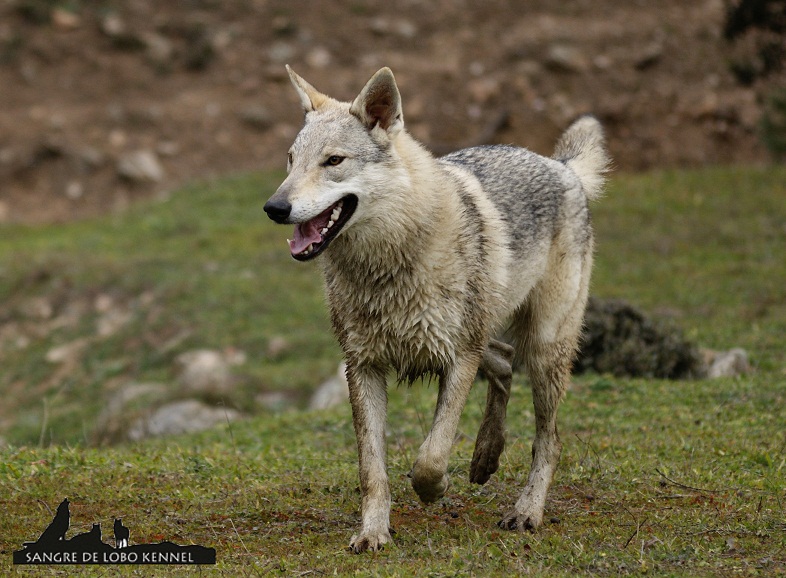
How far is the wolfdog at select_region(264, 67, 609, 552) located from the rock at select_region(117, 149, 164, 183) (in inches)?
635

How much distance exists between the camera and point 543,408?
6.97 meters

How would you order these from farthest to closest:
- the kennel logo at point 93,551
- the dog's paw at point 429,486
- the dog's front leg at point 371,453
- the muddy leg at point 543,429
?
the muddy leg at point 543,429 → the dog's paw at point 429,486 → the dog's front leg at point 371,453 → the kennel logo at point 93,551

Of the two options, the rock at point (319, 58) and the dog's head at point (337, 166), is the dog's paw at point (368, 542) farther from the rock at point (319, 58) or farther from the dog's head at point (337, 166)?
the rock at point (319, 58)

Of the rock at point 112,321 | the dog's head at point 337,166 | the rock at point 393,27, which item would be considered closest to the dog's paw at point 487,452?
the dog's head at point 337,166

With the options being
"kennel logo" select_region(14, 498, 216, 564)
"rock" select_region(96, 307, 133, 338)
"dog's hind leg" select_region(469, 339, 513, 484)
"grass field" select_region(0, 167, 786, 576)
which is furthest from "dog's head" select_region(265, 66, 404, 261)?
"rock" select_region(96, 307, 133, 338)

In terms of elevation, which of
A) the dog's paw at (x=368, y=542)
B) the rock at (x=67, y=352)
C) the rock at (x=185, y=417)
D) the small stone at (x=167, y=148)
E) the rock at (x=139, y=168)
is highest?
the dog's paw at (x=368, y=542)

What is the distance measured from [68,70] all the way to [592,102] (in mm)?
11285

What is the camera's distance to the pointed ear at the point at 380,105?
6.10 metres

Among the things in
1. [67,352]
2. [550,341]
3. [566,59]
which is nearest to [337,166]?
[550,341]

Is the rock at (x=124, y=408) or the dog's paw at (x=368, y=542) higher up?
the dog's paw at (x=368, y=542)

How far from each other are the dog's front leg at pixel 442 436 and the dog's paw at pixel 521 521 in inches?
20.2

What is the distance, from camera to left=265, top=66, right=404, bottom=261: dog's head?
5.72m

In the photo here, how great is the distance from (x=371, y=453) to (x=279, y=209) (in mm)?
1457

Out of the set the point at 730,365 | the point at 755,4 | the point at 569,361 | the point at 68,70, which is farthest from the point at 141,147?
the point at 569,361
